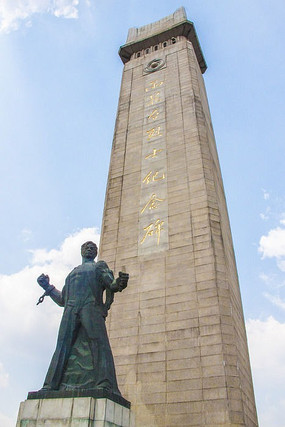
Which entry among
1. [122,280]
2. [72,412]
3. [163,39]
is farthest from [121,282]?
[163,39]

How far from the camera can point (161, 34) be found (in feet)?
76.2

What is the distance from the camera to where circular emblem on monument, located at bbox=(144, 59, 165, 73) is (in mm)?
21428

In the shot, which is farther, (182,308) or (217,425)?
(182,308)

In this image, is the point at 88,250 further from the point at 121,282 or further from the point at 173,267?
the point at 173,267

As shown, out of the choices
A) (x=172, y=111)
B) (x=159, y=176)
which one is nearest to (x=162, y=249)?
(x=159, y=176)

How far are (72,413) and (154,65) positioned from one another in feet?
65.3

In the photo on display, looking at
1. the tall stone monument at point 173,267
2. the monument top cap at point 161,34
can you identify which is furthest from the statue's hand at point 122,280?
the monument top cap at point 161,34

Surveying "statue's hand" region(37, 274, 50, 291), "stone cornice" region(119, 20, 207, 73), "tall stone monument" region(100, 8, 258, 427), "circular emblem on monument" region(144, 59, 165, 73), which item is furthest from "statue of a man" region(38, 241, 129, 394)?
"stone cornice" region(119, 20, 207, 73)

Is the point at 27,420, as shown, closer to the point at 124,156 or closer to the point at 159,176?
the point at 159,176

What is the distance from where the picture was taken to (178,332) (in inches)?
478

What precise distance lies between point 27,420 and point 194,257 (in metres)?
8.55

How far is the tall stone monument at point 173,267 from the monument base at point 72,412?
552 cm

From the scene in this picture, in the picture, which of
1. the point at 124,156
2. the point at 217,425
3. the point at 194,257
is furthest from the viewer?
the point at 124,156

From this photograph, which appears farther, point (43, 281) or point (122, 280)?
point (43, 281)
